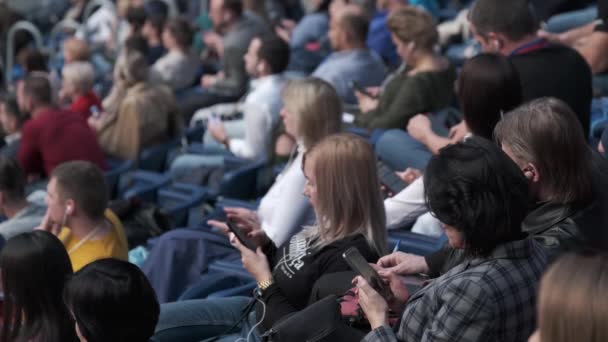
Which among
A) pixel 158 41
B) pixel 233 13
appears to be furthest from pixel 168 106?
pixel 158 41

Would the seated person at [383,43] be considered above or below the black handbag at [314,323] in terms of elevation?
below

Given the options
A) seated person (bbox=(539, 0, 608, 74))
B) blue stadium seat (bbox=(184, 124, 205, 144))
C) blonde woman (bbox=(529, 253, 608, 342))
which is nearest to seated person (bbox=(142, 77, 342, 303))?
seated person (bbox=(539, 0, 608, 74))

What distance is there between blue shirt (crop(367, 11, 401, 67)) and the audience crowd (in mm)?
11

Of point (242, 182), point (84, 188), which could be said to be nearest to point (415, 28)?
point (242, 182)

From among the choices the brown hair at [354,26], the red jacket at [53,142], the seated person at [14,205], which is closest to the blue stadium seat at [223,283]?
the seated person at [14,205]

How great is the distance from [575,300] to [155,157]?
494cm

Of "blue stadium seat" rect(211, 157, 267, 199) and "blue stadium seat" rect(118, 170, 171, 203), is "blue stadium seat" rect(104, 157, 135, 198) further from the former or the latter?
"blue stadium seat" rect(211, 157, 267, 199)

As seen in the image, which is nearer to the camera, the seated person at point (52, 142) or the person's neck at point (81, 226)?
the person's neck at point (81, 226)

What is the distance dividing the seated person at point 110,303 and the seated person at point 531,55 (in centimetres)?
202

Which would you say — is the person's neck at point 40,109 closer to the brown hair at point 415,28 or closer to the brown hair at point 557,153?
the brown hair at point 415,28

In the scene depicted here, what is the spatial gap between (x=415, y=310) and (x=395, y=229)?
4.94 feet

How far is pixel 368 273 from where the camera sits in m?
2.54

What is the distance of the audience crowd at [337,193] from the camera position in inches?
89.7

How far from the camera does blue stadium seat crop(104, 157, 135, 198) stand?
5.66 metres
